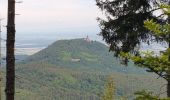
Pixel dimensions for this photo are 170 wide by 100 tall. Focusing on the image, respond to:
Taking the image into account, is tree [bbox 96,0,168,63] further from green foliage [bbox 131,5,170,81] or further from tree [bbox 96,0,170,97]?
green foliage [bbox 131,5,170,81]

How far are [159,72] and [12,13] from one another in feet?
15.2

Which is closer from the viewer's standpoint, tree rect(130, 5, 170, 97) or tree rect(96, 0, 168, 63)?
tree rect(130, 5, 170, 97)

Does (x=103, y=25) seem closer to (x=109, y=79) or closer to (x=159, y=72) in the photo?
(x=159, y=72)

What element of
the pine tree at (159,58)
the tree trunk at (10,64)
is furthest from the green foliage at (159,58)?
the tree trunk at (10,64)

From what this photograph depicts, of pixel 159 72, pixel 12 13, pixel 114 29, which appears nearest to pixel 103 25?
pixel 114 29

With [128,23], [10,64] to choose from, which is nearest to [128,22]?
[128,23]

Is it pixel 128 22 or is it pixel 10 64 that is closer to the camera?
pixel 10 64

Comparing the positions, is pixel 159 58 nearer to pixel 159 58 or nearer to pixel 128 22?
pixel 159 58

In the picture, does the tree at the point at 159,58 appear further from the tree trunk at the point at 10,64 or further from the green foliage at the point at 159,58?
the tree trunk at the point at 10,64

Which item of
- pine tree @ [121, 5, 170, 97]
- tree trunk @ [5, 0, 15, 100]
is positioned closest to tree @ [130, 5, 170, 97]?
pine tree @ [121, 5, 170, 97]

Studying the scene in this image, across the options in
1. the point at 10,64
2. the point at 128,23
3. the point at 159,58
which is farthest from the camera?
the point at 128,23

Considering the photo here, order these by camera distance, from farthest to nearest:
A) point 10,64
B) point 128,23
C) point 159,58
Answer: point 128,23, point 10,64, point 159,58

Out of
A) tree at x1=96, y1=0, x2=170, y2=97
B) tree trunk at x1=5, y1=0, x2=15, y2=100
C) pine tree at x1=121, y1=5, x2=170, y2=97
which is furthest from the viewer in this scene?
tree at x1=96, y1=0, x2=170, y2=97

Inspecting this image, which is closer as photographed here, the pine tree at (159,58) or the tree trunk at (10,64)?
the pine tree at (159,58)
